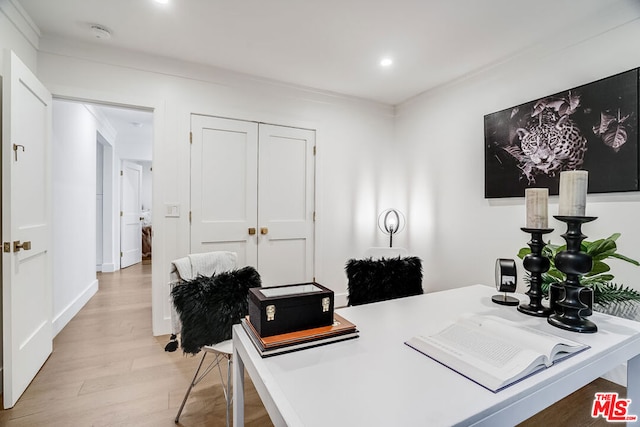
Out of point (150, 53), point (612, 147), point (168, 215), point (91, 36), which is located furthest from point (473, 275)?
point (91, 36)

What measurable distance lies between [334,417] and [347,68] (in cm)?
296

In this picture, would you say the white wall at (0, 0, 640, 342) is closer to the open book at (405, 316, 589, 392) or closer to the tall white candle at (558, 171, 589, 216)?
the tall white candle at (558, 171, 589, 216)

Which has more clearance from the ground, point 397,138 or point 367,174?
point 397,138

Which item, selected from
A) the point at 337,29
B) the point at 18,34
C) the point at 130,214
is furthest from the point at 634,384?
the point at 130,214

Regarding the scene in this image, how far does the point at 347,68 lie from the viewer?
298 centimetres

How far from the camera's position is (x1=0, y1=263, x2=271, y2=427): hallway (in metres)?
1.70

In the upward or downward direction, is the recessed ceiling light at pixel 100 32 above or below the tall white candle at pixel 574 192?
above

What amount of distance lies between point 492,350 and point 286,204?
8.69 ft

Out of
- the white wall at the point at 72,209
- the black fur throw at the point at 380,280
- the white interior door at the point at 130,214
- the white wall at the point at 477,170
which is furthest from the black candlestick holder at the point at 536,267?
the white interior door at the point at 130,214

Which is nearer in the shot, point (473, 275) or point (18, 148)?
point (18, 148)

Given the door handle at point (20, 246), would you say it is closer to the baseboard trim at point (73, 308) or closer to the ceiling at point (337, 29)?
the baseboard trim at point (73, 308)

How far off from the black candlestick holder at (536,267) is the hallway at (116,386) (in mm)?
1446

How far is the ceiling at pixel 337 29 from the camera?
206 centimetres

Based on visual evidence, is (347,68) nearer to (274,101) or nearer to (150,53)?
(274,101)
